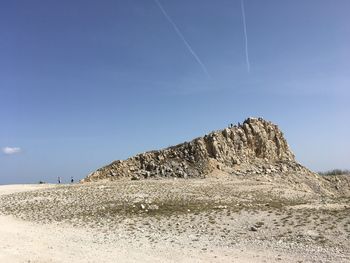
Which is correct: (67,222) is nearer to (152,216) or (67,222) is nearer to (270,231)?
(152,216)

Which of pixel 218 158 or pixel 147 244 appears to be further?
pixel 218 158

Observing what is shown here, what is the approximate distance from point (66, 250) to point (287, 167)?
48878 millimetres

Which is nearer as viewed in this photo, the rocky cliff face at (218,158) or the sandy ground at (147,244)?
the sandy ground at (147,244)

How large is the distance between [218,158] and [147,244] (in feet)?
135

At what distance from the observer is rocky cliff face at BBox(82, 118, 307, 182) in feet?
188

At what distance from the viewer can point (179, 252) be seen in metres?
18.1

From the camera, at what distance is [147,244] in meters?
20.1

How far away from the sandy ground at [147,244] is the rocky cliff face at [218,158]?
29.8 m

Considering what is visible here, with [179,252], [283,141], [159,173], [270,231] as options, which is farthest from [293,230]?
[283,141]

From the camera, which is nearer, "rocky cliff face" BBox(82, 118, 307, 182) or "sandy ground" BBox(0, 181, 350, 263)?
"sandy ground" BBox(0, 181, 350, 263)

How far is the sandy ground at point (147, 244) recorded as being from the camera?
17031mm

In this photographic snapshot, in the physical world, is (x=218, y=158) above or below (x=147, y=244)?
above

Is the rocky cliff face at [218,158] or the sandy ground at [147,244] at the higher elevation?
the rocky cliff face at [218,158]

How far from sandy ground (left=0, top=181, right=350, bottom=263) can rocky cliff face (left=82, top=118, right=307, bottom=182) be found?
29839 millimetres
